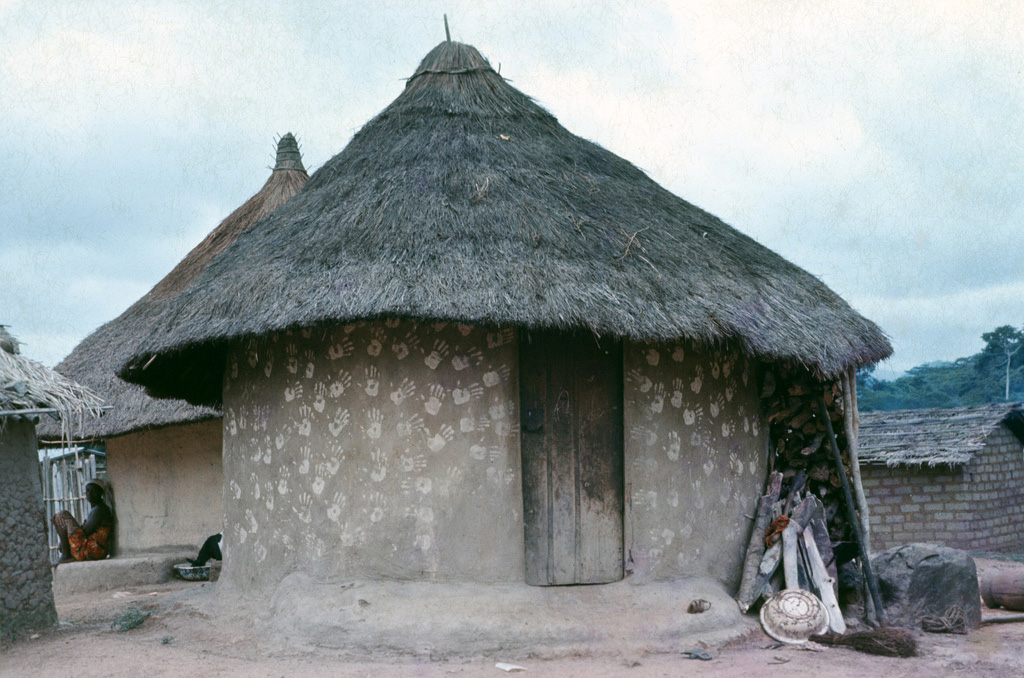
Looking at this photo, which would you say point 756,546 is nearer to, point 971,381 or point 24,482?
point 24,482

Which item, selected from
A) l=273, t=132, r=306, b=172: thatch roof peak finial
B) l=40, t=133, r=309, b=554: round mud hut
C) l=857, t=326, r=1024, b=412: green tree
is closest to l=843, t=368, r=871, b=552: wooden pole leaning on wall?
l=40, t=133, r=309, b=554: round mud hut

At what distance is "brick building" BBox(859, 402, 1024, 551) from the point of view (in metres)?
13.6

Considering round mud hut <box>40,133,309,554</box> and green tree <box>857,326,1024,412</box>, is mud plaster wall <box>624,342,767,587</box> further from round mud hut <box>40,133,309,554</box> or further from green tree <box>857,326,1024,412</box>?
green tree <box>857,326,1024,412</box>

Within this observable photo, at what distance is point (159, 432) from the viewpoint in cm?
1077

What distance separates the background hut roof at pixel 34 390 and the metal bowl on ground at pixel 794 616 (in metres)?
4.71

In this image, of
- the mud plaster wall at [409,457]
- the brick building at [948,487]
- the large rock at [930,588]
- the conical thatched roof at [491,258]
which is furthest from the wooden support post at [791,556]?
the brick building at [948,487]

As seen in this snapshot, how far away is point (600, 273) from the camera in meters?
6.40

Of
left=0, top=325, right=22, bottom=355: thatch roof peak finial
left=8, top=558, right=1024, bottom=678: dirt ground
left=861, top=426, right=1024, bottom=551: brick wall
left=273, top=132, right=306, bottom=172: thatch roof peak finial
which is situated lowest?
left=861, top=426, right=1024, bottom=551: brick wall

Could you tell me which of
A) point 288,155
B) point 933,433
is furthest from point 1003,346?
point 288,155

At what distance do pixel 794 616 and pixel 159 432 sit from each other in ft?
23.9

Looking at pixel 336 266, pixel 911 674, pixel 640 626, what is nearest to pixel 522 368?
pixel 336 266

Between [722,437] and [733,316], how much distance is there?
100 centimetres

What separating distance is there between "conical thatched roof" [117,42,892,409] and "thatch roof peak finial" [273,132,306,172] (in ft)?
13.7

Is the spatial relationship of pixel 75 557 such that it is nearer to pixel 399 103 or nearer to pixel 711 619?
pixel 399 103
